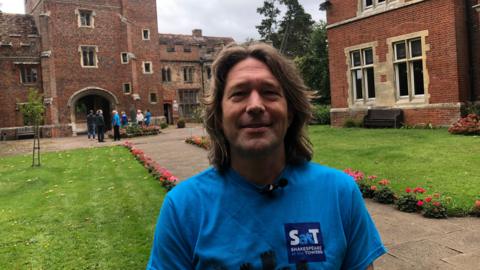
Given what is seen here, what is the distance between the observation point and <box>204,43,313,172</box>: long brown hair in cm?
177

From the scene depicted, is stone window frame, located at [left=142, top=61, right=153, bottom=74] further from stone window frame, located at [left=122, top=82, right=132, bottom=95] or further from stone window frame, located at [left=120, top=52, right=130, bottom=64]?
stone window frame, located at [left=122, top=82, right=132, bottom=95]

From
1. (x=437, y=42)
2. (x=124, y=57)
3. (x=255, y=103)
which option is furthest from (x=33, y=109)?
(x=124, y=57)

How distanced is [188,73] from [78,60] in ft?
56.1

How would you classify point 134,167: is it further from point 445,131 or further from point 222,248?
point 222,248

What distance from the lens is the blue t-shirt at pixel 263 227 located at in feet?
5.05

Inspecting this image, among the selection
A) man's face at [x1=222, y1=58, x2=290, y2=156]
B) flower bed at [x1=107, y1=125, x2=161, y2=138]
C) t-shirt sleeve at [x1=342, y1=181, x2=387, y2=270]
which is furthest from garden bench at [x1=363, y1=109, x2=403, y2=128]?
man's face at [x1=222, y1=58, x2=290, y2=156]

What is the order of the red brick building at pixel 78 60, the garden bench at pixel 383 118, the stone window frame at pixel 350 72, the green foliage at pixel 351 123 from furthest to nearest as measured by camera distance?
the red brick building at pixel 78 60
the green foliage at pixel 351 123
the stone window frame at pixel 350 72
the garden bench at pixel 383 118

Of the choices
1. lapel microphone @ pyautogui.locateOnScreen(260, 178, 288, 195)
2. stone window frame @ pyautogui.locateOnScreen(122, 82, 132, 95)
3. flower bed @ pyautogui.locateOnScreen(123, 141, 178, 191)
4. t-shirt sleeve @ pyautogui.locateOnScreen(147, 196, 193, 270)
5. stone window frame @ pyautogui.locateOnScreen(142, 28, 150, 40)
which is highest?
stone window frame @ pyautogui.locateOnScreen(142, 28, 150, 40)

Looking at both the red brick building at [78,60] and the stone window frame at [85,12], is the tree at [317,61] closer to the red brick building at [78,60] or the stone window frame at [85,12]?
the red brick building at [78,60]

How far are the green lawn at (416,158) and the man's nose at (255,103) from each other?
4.74 meters

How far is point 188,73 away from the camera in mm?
49219

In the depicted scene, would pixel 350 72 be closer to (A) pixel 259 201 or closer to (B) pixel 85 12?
(A) pixel 259 201

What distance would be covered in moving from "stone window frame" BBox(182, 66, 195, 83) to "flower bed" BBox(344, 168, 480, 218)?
4365 centimetres

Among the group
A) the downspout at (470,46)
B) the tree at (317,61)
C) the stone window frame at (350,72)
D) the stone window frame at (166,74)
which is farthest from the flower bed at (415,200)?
the stone window frame at (166,74)
